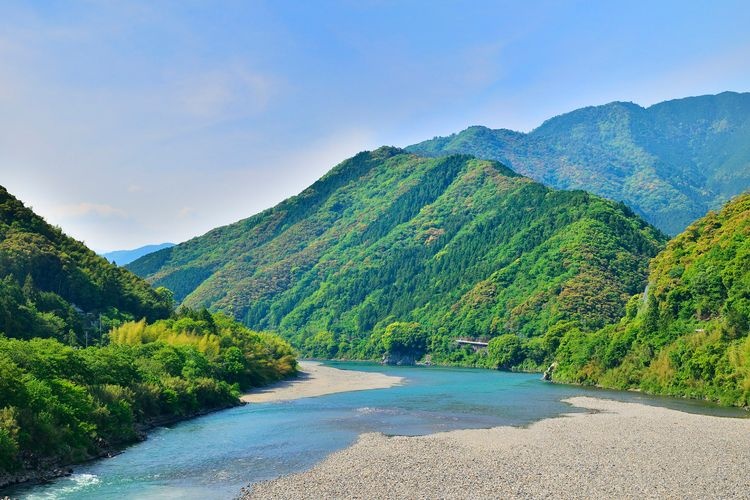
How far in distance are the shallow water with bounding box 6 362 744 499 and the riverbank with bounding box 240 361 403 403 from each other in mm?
5045

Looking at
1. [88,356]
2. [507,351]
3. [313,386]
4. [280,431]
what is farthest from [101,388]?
[507,351]

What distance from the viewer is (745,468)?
143 feet

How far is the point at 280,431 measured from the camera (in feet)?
207

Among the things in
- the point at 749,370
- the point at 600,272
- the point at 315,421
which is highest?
the point at 600,272

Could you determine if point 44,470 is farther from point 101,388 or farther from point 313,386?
point 313,386

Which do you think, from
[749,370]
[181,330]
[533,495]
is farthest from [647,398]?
[181,330]

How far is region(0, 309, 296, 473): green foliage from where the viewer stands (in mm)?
43062

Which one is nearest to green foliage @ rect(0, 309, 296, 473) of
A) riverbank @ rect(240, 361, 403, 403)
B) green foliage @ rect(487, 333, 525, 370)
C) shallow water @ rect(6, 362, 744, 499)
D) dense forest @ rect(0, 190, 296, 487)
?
dense forest @ rect(0, 190, 296, 487)

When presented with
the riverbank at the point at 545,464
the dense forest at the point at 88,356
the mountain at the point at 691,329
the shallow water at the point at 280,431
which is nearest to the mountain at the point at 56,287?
the dense forest at the point at 88,356

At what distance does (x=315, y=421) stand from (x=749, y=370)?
4903 cm

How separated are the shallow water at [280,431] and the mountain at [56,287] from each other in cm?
2747

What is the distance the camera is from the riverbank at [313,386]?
95.8 metres

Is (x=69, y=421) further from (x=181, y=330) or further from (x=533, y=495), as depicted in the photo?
(x=181, y=330)

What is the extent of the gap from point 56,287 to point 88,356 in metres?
50.1
